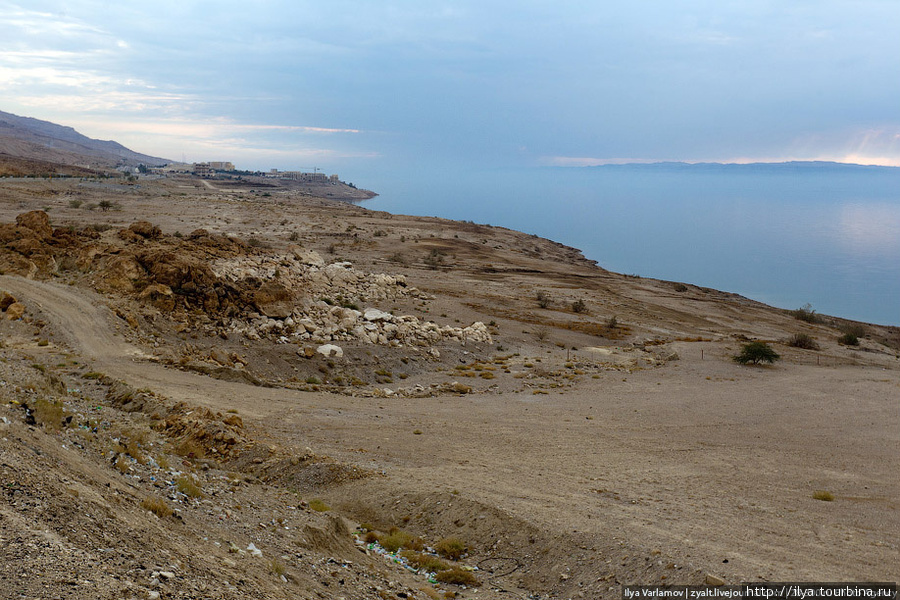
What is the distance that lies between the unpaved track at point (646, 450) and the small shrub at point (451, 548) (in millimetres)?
1075

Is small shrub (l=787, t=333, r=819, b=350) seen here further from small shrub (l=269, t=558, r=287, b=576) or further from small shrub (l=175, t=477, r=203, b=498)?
small shrub (l=269, t=558, r=287, b=576)

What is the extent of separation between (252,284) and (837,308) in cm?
5554

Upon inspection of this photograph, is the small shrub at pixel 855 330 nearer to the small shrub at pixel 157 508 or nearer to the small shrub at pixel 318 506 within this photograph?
the small shrub at pixel 318 506

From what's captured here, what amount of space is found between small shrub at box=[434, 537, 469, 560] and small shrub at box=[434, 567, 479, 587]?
607 millimetres

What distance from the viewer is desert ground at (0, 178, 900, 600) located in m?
6.67

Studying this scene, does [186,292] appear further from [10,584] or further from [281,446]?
[10,584]

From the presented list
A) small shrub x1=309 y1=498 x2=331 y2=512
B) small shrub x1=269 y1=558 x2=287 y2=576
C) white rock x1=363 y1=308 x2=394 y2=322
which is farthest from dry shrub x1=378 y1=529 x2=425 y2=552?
white rock x1=363 y1=308 x2=394 y2=322

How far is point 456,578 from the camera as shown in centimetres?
781

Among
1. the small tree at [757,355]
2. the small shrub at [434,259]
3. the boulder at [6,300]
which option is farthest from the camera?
the small shrub at [434,259]

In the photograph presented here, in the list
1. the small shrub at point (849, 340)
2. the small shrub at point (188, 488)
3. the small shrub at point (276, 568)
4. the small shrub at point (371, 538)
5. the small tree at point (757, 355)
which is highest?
the small shrub at point (849, 340)

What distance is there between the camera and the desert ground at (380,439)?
6.67 meters

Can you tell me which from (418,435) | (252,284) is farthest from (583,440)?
(252,284)

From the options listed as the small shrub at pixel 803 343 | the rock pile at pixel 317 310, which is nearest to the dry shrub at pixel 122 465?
the rock pile at pixel 317 310

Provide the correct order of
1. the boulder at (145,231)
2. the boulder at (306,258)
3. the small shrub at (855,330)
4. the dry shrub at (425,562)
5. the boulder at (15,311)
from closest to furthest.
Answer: the dry shrub at (425,562), the boulder at (15,311), the boulder at (145,231), the boulder at (306,258), the small shrub at (855,330)
